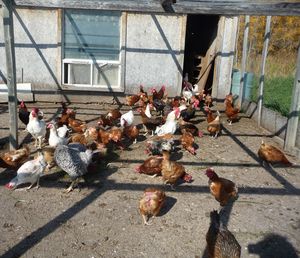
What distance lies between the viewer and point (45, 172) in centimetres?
604

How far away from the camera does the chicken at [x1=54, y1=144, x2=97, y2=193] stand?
5.37 m

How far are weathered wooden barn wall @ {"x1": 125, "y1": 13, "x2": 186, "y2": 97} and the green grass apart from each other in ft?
7.51

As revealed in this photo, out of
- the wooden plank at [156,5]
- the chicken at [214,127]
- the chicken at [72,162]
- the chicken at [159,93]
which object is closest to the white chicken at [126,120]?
the chicken at [214,127]

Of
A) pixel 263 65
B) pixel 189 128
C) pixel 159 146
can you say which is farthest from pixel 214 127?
pixel 263 65

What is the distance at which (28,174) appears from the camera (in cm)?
537

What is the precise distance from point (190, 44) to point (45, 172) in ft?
32.5

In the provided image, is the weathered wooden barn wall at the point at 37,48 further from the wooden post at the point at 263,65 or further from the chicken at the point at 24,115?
the wooden post at the point at 263,65

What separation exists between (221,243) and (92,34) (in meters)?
8.22

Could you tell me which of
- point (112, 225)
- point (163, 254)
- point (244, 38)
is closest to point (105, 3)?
point (112, 225)

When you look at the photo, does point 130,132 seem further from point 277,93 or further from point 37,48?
point 37,48

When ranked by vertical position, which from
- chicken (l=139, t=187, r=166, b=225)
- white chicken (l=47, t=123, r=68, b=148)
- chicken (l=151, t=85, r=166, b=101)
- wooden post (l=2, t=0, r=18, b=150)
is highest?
wooden post (l=2, t=0, r=18, b=150)

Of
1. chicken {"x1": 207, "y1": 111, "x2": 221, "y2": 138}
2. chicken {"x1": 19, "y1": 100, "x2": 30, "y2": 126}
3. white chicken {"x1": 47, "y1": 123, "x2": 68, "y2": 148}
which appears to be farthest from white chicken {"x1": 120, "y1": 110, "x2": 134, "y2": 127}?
chicken {"x1": 19, "y1": 100, "x2": 30, "y2": 126}

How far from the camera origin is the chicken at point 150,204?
15.5ft

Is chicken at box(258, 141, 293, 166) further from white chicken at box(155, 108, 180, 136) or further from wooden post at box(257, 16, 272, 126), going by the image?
wooden post at box(257, 16, 272, 126)
